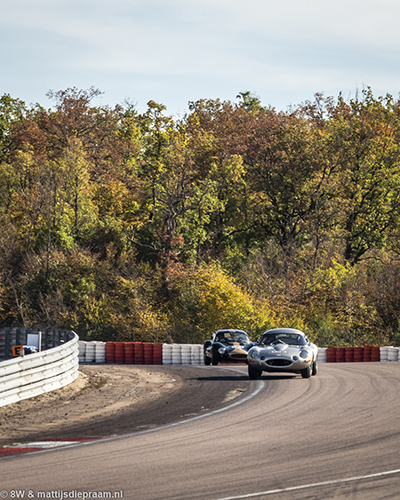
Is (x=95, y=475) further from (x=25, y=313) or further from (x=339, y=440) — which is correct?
(x=25, y=313)

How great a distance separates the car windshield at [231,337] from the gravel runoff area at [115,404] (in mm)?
4337

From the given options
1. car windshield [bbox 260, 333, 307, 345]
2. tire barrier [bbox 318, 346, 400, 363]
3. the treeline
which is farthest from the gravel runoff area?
the treeline

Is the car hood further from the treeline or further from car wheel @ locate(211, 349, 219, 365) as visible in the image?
the treeline

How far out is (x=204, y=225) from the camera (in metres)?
56.6

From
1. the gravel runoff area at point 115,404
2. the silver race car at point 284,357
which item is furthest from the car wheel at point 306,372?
the gravel runoff area at point 115,404

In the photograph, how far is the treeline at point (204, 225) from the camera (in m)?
47.5

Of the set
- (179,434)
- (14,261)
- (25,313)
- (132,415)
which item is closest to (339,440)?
(179,434)

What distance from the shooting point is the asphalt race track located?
23.2ft

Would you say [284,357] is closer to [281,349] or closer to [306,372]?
[281,349]

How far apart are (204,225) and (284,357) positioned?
3966 centimetres

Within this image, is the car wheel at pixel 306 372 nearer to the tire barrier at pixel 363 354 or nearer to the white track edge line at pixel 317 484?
the white track edge line at pixel 317 484

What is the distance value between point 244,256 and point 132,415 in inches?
1682

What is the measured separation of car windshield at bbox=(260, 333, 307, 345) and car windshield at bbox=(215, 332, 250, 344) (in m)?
6.67

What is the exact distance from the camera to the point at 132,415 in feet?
42.2
